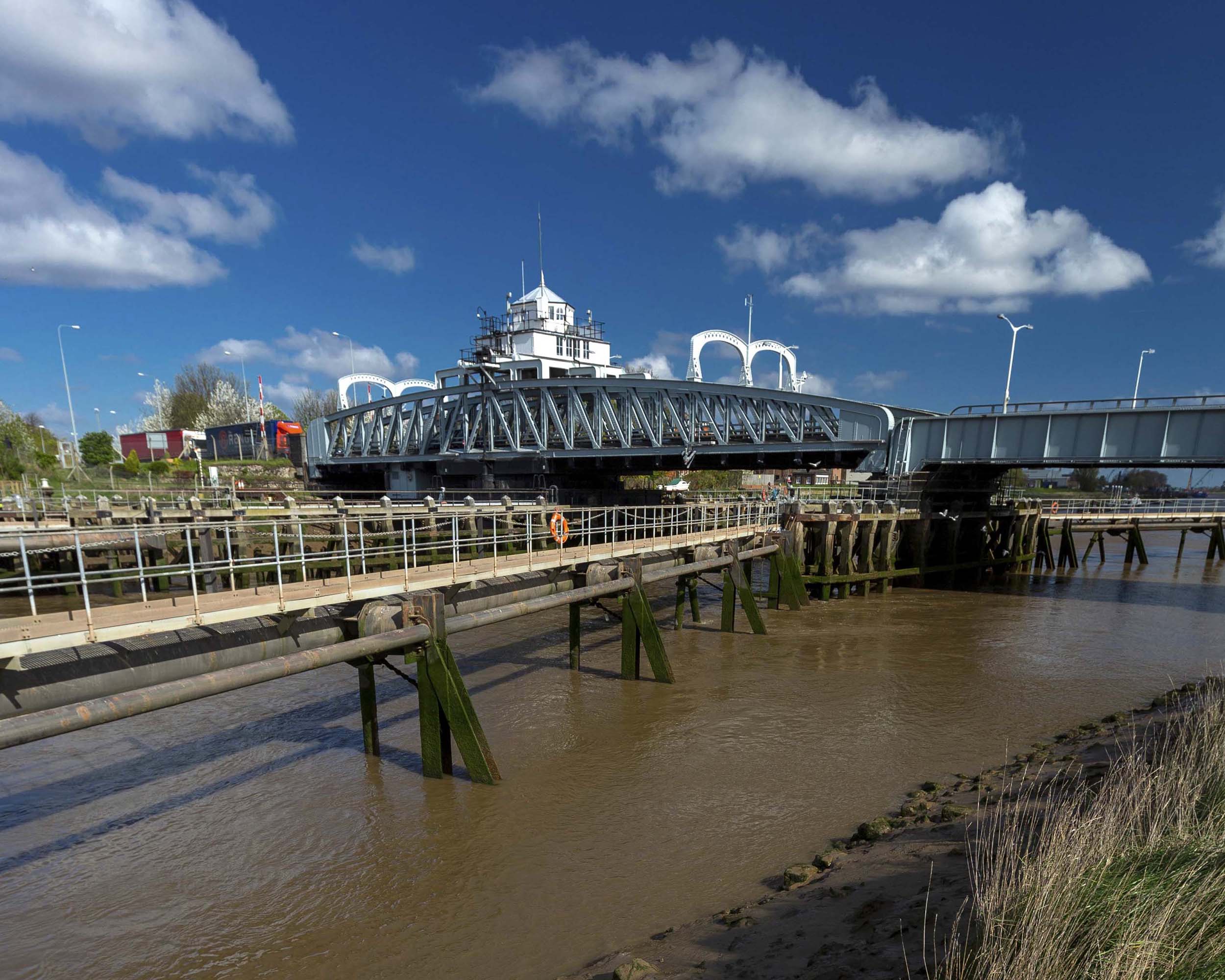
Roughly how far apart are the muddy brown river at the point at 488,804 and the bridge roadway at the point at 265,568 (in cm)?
315

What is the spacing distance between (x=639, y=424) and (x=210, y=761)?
3515 centimetres

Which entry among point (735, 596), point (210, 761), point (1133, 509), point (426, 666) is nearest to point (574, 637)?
point (735, 596)

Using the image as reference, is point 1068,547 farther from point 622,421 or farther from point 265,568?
point 265,568

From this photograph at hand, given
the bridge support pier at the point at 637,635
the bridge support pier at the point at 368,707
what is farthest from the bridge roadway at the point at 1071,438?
the bridge support pier at the point at 368,707

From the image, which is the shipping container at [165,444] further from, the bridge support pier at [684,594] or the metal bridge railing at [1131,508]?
the metal bridge railing at [1131,508]

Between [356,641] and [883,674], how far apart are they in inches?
559

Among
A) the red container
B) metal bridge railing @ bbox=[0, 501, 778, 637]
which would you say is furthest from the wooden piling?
the red container

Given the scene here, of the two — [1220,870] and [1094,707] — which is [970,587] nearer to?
[1094,707]

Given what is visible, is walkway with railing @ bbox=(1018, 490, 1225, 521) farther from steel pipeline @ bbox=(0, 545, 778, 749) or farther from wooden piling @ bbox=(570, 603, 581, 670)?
steel pipeline @ bbox=(0, 545, 778, 749)

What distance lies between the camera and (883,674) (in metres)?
17.0

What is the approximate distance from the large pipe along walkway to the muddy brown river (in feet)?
2.18

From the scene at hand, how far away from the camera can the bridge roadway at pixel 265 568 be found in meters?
7.59

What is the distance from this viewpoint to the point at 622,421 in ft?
162

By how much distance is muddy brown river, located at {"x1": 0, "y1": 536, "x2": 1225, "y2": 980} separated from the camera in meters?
7.21
